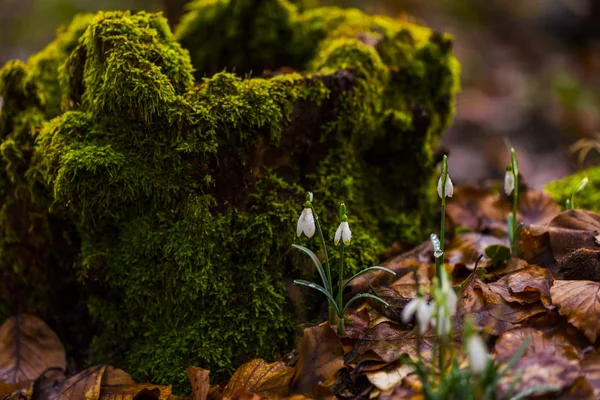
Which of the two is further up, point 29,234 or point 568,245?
point 29,234

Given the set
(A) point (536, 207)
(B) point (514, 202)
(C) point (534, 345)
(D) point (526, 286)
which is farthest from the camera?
(A) point (536, 207)

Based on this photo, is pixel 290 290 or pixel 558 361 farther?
pixel 290 290

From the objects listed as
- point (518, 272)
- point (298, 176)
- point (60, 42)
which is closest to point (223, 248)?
point (298, 176)

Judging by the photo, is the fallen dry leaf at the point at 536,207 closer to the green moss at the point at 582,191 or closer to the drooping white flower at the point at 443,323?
the green moss at the point at 582,191

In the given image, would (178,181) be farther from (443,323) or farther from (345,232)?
(443,323)

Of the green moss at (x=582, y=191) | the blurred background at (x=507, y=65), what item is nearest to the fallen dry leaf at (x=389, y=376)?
the green moss at (x=582, y=191)

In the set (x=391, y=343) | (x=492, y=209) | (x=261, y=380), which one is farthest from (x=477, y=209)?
(x=261, y=380)

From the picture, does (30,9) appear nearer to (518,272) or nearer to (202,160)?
(202,160)
